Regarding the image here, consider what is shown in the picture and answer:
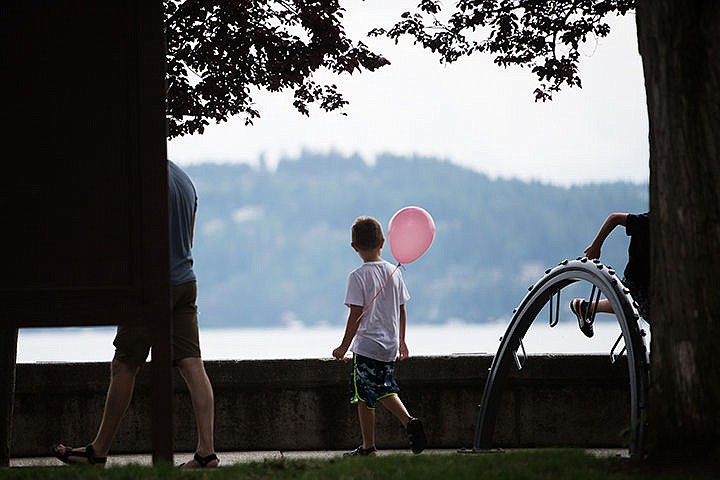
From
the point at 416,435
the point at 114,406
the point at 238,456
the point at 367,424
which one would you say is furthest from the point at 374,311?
the point at 114,406

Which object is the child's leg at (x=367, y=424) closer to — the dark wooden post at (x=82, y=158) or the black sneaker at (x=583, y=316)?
the black sneaker at (x=583, y=316)

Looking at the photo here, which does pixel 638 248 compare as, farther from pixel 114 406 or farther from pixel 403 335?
pixel 114 406

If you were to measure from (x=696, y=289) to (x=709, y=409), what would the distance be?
0.51 metres

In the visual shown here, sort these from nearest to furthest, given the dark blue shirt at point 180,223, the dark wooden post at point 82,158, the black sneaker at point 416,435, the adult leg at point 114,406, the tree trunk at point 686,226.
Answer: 1. the tree trunk at point 686,226
2. the dark wooden post at point 82,158
3. the adult leg at point 114,406
4. the dark blue shirt at point 180,223
5. the black sneaker at point 416,435

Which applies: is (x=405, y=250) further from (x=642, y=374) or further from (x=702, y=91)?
(x=702, y=91)

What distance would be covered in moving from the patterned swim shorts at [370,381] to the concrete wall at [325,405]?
106cm

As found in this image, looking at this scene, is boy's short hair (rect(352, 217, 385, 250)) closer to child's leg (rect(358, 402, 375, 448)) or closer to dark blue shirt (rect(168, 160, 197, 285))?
child's leg (rect(358, 402, 375, 448))

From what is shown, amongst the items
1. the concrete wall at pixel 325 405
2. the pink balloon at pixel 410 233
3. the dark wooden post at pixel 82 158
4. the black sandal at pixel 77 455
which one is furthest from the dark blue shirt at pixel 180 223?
the pink balloon at pixel 410 233

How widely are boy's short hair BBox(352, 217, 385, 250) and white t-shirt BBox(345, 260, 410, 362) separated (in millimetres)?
168

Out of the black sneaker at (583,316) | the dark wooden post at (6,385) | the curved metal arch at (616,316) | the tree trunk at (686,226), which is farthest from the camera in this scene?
the black sneaker at (583,316)

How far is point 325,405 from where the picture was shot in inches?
327

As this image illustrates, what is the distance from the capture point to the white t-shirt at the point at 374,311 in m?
7.19

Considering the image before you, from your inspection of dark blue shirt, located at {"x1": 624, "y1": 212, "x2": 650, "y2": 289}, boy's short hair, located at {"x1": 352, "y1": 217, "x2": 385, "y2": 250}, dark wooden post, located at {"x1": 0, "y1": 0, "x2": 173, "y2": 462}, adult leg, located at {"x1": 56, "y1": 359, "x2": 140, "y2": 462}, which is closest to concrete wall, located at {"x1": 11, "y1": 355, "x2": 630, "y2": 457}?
dark blue shirt, located at {"x1": 624, "y1": 212, "x2": 650, "y2": 289}

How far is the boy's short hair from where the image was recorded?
287 inches
